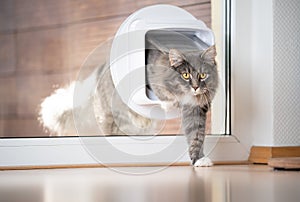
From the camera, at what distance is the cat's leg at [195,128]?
2.07m

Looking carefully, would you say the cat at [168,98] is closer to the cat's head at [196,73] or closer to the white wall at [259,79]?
the cat's head at [196,73]

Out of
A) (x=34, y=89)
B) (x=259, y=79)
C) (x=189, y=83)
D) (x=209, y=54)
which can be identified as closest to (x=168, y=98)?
(x=189, y=83)

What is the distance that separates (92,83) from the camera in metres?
2.23

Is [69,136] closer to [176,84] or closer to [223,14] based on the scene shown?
[176,84]

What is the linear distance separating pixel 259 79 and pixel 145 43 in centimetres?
51

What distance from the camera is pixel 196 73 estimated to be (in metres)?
2.03

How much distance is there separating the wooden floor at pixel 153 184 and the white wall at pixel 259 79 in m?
0.25

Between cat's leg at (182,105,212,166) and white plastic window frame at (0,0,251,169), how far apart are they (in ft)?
0.36

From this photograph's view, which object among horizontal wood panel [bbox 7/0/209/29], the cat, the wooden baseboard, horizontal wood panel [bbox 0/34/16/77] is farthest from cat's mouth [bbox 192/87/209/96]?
horizontal wood panel [bbox 0/34/16/77]

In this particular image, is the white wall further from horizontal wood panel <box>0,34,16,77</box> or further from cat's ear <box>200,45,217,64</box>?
horizontal wood panel <box>0,34,16,77</box>

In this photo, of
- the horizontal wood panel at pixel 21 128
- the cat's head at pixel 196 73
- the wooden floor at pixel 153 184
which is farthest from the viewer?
the horizontal wood panel at pixel 21 128

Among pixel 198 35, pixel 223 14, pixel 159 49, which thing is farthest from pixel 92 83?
pixel 223 14

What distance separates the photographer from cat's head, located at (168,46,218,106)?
2.03 m

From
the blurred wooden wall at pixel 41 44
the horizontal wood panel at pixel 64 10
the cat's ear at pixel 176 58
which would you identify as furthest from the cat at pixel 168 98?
the horizontal wood panel at pixel 64 10
